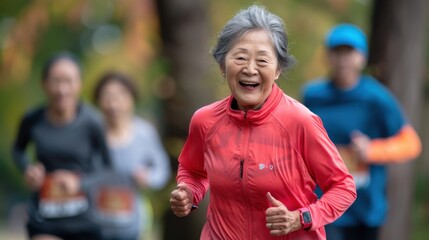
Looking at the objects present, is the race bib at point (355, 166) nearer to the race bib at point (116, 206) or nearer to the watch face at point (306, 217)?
the race bib at point (116, 206)

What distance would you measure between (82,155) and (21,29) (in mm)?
6138

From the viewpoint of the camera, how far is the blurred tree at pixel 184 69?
12070mm

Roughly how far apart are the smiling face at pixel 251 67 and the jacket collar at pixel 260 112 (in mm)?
39

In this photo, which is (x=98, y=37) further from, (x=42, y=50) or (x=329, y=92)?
(x=329, y=92)

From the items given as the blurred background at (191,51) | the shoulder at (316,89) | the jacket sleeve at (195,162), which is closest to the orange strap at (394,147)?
the shoulder at (316,89)

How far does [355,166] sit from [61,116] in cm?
230

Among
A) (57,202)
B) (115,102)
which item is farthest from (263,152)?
(115,102)

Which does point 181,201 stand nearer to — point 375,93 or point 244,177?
point 244,177

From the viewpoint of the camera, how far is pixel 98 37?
94.6 feet

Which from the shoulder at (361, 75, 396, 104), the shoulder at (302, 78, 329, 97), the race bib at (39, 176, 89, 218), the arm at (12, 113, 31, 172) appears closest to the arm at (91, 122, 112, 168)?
the race bib at (39, 176, 89, 218)

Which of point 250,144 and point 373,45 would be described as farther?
point 373,45

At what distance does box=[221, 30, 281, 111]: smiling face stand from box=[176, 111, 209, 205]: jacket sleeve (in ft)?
1.10

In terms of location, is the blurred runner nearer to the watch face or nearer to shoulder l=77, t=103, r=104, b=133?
shoulder l=77, t=103, r=104, b=133

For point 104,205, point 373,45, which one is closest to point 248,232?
point 104,205
